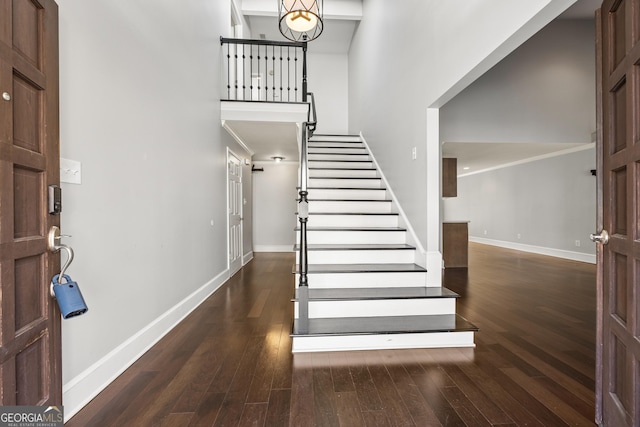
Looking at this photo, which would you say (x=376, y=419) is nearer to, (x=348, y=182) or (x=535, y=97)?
(x=348, y=182)

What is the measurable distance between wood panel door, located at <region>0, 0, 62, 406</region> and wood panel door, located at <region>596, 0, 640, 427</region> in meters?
2.18

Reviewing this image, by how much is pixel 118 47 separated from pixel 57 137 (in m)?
1.00

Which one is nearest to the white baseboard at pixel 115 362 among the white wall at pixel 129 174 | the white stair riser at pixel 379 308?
the white wall at pixel 129 174

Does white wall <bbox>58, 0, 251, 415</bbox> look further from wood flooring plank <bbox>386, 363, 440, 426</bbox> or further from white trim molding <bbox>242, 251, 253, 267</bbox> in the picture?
white trim molding <bbox>242, 251, 253, 267</bbox>

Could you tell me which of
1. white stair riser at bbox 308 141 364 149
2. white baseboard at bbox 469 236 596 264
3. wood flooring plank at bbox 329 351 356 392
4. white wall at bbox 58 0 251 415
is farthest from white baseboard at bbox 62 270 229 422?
white baseboard at bbox 469 236 596 264

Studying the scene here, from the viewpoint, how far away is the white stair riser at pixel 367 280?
284 cm

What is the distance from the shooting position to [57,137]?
1.32 meters

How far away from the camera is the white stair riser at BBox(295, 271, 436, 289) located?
9.30 feet

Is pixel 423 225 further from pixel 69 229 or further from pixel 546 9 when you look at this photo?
pixel 69 229

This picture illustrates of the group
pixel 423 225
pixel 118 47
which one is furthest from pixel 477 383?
pixel 118 47

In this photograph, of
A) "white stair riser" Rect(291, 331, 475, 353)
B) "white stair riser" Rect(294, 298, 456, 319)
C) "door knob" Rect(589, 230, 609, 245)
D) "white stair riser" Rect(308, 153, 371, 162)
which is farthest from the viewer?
"white stair riser" Rect(308, 153, 371, 162)

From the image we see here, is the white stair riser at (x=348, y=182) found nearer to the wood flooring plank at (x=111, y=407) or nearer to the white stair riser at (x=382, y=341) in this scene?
the white stair riser at (x=382, y=341)

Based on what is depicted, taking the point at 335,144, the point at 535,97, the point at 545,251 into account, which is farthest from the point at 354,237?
the point at 545,251

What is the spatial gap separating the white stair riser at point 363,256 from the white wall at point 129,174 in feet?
4.29
